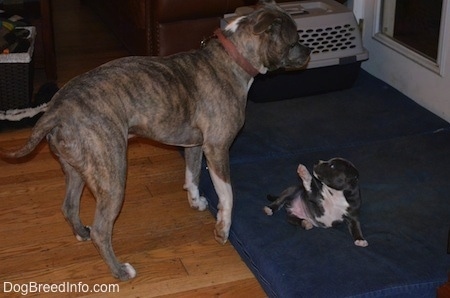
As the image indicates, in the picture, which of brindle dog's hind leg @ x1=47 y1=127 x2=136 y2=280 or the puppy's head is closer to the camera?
brindle dog's hind leg @ x1=47 y1=127 x2=136 y2=280

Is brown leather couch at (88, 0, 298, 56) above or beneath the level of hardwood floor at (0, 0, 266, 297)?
above

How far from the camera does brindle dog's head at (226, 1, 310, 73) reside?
2678 millimetres

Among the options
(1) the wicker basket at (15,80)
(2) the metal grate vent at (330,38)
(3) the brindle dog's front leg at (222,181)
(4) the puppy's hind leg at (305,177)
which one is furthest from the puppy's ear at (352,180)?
(1) the wicker basket at (15,80)

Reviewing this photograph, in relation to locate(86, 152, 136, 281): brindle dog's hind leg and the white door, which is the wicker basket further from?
the white door

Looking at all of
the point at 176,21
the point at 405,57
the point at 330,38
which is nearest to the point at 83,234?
the point at 176,21

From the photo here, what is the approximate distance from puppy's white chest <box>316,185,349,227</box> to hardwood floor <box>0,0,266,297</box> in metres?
0.35

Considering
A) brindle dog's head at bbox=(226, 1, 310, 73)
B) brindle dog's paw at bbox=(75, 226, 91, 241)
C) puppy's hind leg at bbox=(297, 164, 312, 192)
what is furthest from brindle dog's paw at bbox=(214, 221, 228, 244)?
brindle dog's head at bbox=(226, 1, 310, 73)

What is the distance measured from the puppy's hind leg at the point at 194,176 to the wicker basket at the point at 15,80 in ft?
4.00

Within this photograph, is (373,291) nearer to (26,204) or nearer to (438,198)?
(438,198)

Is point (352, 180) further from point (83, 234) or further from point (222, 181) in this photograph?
point (83, 234)

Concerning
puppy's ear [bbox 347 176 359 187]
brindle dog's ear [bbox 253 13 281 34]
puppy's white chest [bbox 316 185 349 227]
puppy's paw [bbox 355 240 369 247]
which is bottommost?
puppy's paw [bbox 355 240 369 247]

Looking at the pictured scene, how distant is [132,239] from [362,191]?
3.11 ft

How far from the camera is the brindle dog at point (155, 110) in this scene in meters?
2.38

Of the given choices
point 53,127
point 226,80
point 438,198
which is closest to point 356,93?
point 438,198
